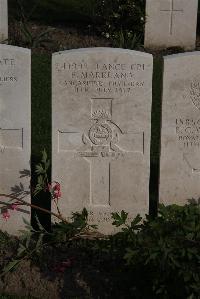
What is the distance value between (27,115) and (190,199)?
5.17ft

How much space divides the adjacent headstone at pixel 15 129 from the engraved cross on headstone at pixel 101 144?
0.33m

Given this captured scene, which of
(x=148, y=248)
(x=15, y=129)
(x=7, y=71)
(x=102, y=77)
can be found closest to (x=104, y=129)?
(x=102, y=77)

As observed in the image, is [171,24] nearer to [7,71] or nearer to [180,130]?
[180,130]

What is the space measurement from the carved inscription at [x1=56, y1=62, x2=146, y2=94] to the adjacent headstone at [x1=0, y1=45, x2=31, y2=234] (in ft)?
1.02

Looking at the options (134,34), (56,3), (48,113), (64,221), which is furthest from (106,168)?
(56,3)

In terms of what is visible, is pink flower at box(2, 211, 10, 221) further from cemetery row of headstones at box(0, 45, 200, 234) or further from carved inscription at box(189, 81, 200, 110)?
carved inscription at box(189, 81, 200, 110)

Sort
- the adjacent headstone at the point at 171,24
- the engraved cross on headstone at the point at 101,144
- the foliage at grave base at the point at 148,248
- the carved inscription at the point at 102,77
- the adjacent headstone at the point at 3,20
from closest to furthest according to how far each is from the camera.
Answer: the foliage at grave base at the point at 148,248 → the carved inscription at the point at 102,77 → the engraved cross on headstone at the point at 101,144 → the adjacent headstone at the point at 3,20 → the adjacent headstone at the point at 171,24

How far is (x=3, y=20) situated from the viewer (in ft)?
36.1

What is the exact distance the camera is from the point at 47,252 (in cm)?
592

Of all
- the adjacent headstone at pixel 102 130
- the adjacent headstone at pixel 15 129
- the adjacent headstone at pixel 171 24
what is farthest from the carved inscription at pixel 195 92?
the adjacent headstone at pixel 171 24

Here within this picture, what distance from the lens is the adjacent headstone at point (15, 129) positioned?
19.0ft

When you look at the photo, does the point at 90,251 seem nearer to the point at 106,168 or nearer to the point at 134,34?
the point at 106,168

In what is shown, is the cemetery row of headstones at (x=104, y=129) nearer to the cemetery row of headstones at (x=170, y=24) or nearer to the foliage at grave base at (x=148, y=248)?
the foliage at grave base at (x=148, y=248)

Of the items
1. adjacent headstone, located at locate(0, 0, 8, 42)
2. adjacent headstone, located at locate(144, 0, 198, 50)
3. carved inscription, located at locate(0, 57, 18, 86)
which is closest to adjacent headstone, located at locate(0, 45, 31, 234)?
carved inscription, located at locate(0, 57, 18, 86)
